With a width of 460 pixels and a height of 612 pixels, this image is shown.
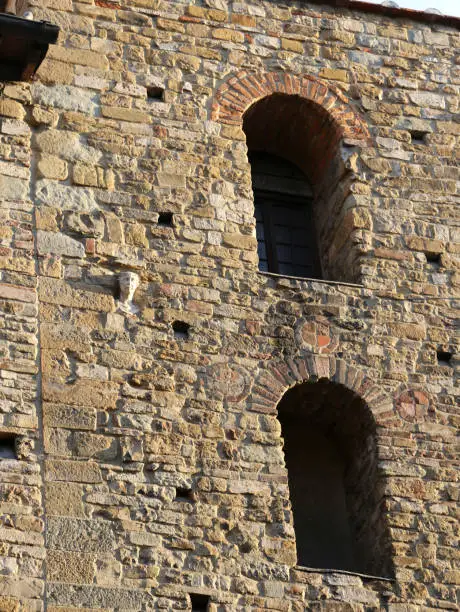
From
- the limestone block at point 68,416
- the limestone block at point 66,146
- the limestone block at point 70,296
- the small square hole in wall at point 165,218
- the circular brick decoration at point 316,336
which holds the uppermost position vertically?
the limestone block at point 66,146

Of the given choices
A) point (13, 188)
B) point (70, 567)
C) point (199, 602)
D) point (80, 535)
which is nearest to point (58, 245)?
point (13, 188)

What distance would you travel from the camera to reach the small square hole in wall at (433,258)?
14.4 meters

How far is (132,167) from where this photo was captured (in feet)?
46.2

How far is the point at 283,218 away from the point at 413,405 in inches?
97.8

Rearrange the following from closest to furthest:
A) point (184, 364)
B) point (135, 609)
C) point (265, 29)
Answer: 1. point (135, 609)
2. point (184, 364)
3. point (265, 29)

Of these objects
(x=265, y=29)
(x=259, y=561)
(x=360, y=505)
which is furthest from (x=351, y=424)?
(x=265, y=29)

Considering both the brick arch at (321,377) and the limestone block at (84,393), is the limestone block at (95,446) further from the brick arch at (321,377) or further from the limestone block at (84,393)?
the brick arch at (321,377)

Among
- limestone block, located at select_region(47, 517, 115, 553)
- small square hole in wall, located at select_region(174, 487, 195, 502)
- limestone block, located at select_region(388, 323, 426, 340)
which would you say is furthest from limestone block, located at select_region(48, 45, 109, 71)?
limestone block, located at select_region(47, 517, 115, 553)

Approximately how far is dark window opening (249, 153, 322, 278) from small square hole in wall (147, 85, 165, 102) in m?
1.23

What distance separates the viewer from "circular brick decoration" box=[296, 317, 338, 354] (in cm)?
1359

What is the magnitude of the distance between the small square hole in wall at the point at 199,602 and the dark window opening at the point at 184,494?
76 centimetres

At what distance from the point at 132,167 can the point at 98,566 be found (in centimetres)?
359

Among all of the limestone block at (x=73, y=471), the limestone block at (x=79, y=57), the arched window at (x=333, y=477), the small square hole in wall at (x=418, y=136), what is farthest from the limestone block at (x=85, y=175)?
the small square hole in wall at (x=418, y=136)

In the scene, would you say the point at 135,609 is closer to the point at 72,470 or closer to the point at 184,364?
the point at 72,470
